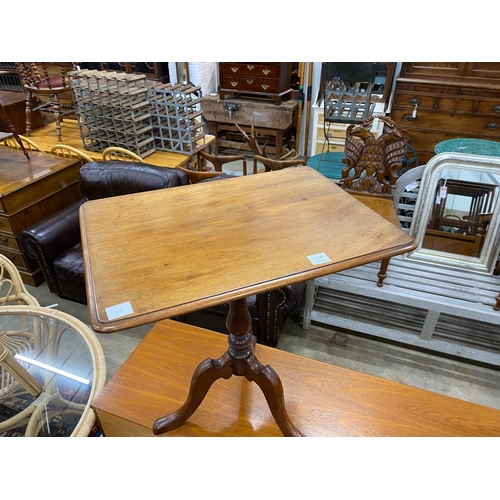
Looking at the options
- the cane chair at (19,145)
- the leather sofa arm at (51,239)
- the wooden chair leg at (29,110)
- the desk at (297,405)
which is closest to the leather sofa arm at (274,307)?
→ the desk at (297,405)

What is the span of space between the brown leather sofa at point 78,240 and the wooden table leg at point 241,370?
848mm

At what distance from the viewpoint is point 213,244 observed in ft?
2.63

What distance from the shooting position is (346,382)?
4.43ft

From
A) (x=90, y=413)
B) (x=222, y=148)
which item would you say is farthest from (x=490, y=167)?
(x=222, y=148)

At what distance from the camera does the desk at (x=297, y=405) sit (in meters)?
1.21

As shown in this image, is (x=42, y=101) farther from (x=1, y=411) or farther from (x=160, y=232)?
(x=160, y=232)

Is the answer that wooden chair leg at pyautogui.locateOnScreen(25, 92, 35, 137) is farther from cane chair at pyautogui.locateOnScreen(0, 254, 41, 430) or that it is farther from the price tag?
the price tag

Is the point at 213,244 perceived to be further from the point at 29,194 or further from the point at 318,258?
the point at 29,194

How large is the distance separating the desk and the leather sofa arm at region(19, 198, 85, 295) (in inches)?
46.8

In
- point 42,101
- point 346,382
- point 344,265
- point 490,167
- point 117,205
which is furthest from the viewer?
point 42,101

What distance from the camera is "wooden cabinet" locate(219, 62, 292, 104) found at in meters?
3.69

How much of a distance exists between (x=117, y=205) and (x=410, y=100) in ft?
8.89

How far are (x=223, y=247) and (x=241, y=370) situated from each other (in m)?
0.45

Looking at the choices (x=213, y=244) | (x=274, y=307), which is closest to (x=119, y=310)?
(x=213, y=244)
